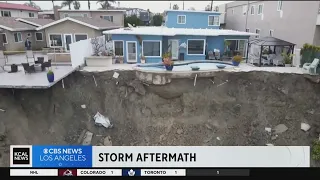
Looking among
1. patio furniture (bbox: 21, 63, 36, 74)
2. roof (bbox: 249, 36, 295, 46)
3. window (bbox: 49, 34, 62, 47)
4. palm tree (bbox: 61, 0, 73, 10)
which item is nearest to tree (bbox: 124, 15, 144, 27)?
window (bbox: 49, 34, 62, 47)

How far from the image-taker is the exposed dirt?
874cm

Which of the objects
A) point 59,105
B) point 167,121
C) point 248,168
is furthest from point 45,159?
point 167,121

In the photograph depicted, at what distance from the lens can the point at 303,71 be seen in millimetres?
9461

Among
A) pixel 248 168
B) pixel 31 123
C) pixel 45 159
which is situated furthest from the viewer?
pixel 31 123

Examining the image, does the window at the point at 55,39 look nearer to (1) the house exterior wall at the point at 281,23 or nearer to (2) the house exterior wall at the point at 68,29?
(2) the house exterior wall at the point at 68,29

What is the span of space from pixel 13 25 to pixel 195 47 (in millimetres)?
9057

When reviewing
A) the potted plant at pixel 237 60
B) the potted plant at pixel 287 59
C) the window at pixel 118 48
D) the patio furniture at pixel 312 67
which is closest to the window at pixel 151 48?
the window at pixel 118 48

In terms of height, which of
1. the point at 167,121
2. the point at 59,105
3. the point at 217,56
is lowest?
the point at 167,121

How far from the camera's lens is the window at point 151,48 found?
422 inches

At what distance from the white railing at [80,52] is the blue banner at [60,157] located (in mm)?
4849

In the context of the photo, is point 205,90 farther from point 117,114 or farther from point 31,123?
point 31,123

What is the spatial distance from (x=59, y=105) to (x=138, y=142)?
314cm

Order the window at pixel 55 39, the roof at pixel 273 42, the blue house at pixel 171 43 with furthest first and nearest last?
the window at pixel 55 39, the blue house at pixel 171 43, the roof at pixel 273 42

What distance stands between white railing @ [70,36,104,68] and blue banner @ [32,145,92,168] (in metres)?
4.85
